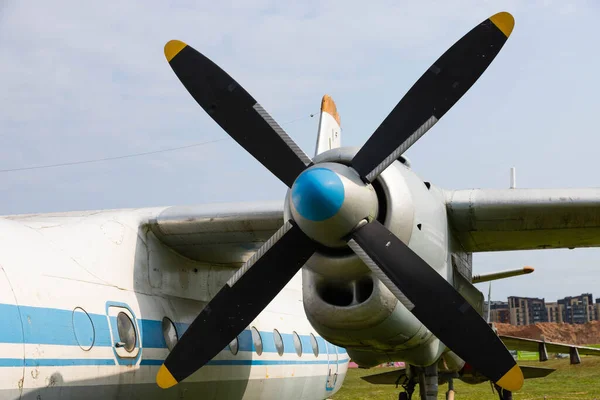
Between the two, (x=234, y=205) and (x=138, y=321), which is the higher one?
(x=234, y=205)

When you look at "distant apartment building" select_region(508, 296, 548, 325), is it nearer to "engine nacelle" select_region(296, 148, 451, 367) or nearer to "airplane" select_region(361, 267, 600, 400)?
"airplane" select_region(361, 267, 600, 400)

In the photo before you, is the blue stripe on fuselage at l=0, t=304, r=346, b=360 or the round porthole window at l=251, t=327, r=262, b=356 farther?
the round porthole window at l=251, t=327, r=262, b=356

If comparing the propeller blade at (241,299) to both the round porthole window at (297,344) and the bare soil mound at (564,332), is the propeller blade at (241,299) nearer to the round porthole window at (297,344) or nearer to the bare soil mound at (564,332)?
the round porthole window at (297,344)

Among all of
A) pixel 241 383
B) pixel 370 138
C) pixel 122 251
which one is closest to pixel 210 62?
pixel 370 138

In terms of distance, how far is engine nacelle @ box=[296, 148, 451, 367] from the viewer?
27.0ft

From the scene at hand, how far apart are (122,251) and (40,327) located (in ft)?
8.21

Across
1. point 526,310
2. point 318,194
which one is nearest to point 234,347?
point 318,194

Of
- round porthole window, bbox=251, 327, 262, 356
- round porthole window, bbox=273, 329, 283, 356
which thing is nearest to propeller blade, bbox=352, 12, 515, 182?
round porthole window, bbox=251, 327, 262, 356

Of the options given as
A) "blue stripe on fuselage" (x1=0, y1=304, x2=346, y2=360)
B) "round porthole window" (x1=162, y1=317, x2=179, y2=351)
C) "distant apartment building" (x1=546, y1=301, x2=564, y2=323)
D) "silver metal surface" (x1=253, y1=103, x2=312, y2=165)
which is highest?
"silver metal surface" (x1=253, y1=103, x2=312, y2=165)

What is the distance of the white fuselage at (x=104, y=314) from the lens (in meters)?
7.88

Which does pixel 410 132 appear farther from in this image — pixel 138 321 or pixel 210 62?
pixel 138 321

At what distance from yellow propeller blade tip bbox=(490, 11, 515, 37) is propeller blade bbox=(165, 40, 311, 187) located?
2.43 m

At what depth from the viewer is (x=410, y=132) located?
26.7 feet

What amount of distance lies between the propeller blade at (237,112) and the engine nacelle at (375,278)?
13.3 inches
